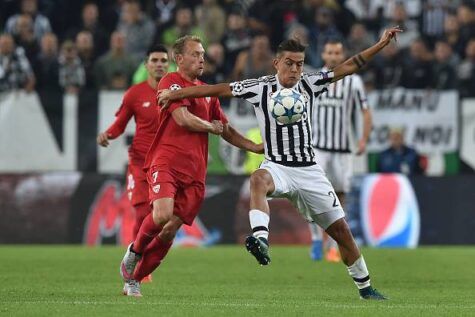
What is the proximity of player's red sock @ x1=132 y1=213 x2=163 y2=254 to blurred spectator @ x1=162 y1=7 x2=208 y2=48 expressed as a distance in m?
10.4

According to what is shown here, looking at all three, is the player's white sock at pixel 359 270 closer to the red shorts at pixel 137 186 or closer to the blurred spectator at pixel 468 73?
the red shorts at pixel 137 186

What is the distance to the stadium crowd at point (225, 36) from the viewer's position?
64.7ft

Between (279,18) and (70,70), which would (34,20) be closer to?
(70,70)

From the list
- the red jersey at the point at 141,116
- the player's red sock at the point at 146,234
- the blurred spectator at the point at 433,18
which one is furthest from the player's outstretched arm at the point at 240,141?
the blurred spectator at the point at 433,18

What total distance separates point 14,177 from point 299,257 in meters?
5.16

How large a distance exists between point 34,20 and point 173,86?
11.6 meters

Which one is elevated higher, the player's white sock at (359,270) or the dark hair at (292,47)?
the dark hair at (292,47)

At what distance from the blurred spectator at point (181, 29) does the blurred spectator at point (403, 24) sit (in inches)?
135

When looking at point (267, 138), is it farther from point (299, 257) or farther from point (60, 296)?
point (299, 257)

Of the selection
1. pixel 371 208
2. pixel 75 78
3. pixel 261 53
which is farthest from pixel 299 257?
pixel 75 78

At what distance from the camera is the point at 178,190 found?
10.3 metres

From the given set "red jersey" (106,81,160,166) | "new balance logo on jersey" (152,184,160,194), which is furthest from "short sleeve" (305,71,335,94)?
"red jersey" (106,81,160,166)

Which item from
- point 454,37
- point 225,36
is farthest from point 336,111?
point 454,37

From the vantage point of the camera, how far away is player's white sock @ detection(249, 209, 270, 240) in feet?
30.5
